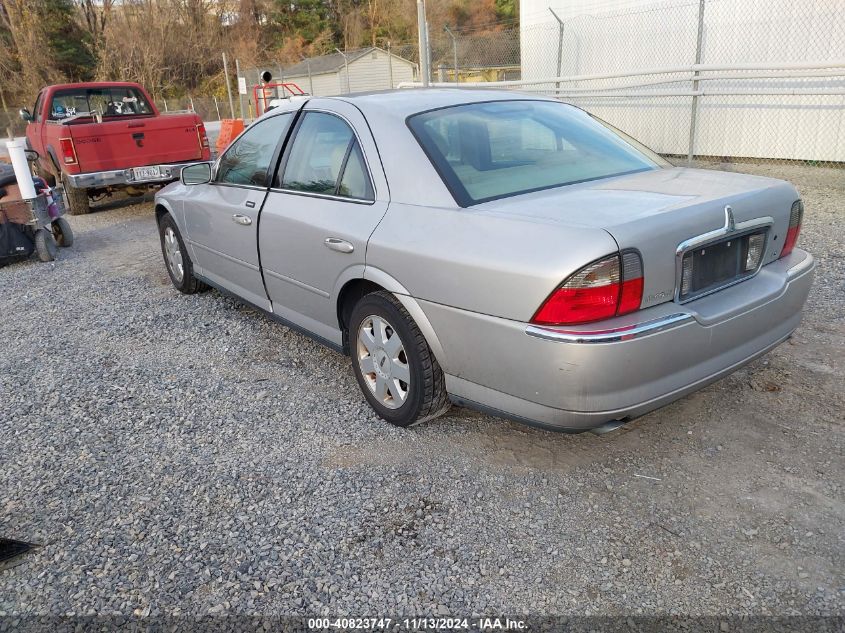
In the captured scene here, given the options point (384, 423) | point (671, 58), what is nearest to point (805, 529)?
point (384, 423)

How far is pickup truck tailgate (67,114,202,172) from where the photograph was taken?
9.59 m

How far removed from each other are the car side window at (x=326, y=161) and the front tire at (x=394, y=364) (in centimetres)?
62

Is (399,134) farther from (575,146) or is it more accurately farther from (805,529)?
A: (805,529)

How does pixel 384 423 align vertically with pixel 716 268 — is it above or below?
below

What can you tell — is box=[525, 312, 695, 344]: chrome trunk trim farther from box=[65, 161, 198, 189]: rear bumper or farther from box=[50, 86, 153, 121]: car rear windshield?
box=[50, 86, 153, 121]: car rear windshield

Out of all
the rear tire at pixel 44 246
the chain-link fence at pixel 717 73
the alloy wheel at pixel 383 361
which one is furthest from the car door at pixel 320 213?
the chain-link fence at pixel 717 73

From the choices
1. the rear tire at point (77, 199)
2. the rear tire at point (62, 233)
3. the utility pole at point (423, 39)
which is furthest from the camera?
the utility pole at point (423, 39)

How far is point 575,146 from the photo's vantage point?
3660 millimetres

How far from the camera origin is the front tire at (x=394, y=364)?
3.17 meters

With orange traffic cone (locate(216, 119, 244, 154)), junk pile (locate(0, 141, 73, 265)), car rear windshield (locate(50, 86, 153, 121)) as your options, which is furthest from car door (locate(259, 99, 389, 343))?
orange traffic cone (locate(216, 119, 244, 154))

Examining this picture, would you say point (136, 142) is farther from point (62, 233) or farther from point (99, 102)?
point (99, 102)

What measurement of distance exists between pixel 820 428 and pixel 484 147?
214cm

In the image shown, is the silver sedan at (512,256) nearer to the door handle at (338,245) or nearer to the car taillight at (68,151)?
the door handle at (338,245)

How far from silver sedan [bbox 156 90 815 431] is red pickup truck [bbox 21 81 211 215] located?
21.1ft
